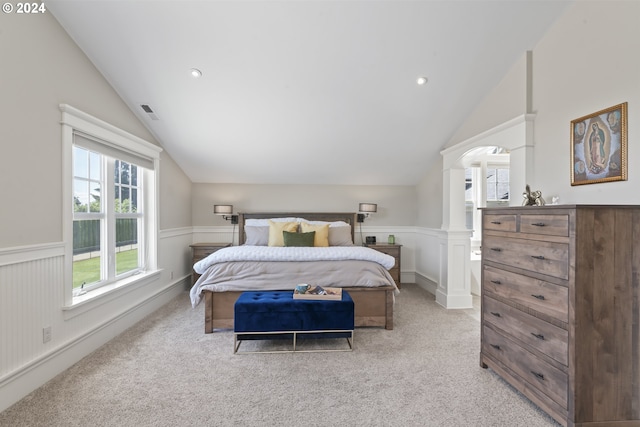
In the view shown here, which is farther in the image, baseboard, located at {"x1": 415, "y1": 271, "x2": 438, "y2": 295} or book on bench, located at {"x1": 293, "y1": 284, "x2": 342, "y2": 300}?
baseboard, located at {"x1": 415, "y1": 271, "x2": 438, "y2": 295}

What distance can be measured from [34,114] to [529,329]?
373cm

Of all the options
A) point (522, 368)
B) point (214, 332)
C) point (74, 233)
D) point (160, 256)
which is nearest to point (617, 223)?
point (522, 368)

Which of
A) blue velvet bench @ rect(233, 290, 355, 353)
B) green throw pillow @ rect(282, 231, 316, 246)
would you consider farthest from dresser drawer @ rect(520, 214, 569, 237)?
green throw pillow @ rect(282, 231, 316, 246)

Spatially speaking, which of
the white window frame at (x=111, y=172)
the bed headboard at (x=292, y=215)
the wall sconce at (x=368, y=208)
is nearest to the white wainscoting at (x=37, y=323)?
the white window frame at (x=111, y=172)

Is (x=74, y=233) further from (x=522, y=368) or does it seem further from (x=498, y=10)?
(x=498, y=10)

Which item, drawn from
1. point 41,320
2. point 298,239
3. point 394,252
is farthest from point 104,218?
point 394,252

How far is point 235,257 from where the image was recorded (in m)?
3.38

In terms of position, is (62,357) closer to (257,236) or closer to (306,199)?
(257,236)

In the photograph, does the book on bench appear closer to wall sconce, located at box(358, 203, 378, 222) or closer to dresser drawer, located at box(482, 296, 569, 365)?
dresser drawer, located at box(482, 296, 569, 365)

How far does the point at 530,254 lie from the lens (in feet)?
6.72

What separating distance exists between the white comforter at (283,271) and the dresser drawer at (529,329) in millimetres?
1119

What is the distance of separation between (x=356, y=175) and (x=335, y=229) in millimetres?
1039

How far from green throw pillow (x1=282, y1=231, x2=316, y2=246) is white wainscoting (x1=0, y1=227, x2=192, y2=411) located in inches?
82.1

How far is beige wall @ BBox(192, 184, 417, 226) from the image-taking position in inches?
213
